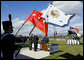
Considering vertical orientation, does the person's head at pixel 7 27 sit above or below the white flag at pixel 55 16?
below

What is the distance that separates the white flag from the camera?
865cm

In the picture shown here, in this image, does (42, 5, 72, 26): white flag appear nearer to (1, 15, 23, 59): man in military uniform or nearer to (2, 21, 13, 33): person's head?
(2, 21, 13, 33): person's head

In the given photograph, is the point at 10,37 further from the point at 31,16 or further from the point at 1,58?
the point at 31,16

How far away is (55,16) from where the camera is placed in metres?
9.13

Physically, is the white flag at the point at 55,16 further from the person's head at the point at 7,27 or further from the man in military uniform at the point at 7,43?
the man in military uniform at the point at 7,43

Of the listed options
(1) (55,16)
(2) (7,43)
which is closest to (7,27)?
(2) (7,43)

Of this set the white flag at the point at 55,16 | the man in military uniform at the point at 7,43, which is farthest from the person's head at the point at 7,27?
the white flag at the point at 55,16

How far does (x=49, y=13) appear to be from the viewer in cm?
952

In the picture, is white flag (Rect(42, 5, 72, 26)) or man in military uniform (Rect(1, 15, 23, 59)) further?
white flag (Rect(42, 5, 72, 26))

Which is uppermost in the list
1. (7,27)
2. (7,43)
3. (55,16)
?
(55,16)

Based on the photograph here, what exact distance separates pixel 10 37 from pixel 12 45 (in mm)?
291

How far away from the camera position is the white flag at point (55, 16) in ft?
28.4

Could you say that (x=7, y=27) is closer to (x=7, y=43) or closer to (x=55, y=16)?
(x=7, y=43)

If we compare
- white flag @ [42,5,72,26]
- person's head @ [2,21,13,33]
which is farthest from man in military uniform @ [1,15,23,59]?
white flag @ [42,5,72,26]
